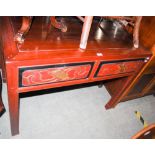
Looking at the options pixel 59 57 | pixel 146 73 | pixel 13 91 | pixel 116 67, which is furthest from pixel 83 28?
pixel 146 73

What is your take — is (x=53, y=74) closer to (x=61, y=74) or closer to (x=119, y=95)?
(x=61, y=74)

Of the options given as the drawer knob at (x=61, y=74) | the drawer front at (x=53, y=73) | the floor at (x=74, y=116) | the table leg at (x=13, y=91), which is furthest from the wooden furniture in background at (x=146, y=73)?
the table leg at (x=13, y=91)

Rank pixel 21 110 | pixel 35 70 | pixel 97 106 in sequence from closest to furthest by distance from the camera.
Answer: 1. pixel 35 70
2. pixel 21 110
3. pixel 97 106

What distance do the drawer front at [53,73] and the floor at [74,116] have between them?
2.05ft

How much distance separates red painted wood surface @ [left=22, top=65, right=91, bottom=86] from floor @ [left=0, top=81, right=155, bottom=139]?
63 cm

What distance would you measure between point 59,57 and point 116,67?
0.48 meters

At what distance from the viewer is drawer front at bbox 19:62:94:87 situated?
82cm

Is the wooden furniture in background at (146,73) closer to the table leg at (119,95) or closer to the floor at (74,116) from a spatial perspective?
the table leg at (119,95)

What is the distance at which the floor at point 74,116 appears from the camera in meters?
1.37

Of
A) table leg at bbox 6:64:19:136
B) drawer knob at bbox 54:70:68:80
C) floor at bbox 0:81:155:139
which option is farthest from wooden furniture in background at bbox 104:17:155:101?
table leg at bbox 6:64:19:136
